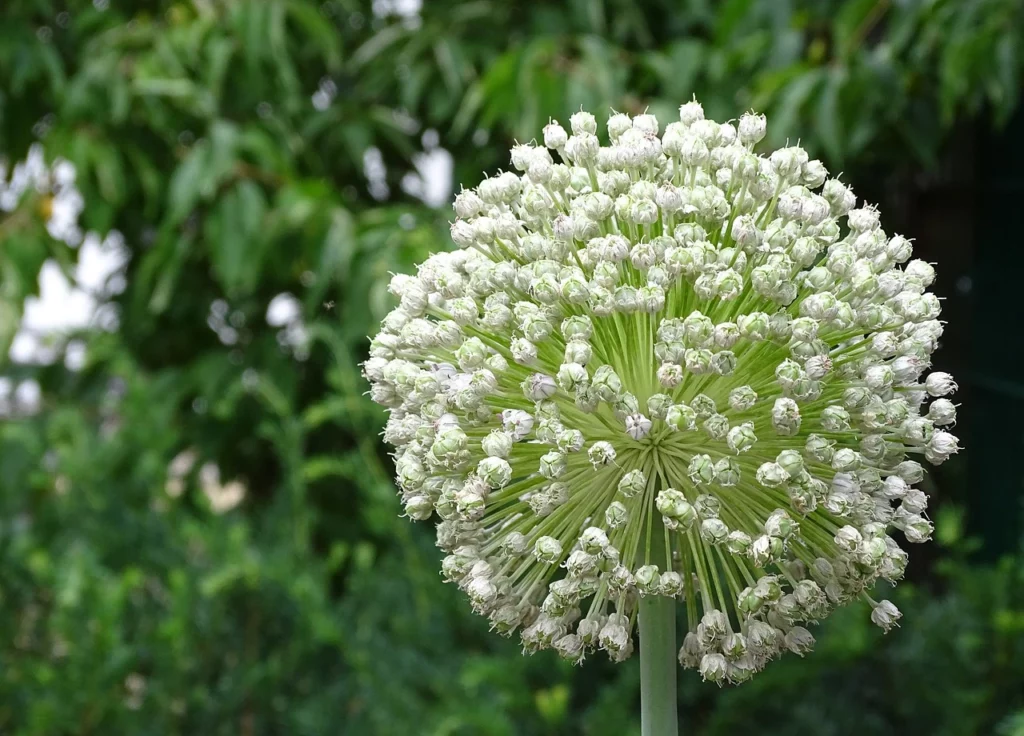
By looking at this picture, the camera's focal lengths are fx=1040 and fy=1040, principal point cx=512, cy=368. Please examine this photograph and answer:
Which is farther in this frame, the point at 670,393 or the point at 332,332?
the point at 332,332

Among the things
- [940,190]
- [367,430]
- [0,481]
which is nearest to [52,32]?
[0,481]

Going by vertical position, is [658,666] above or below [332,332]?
below

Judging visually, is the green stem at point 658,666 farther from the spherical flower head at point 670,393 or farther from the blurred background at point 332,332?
the blurred background at point 332,332

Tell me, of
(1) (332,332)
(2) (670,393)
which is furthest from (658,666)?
(1) (332,332)

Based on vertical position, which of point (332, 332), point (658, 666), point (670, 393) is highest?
point (332, 332)

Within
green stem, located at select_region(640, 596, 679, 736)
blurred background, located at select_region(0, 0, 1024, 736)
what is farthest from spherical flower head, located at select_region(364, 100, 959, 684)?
blurred background, located at select_region(0, 0, 1024, 736)

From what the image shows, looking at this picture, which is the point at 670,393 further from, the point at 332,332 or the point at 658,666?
the point at 332,332
